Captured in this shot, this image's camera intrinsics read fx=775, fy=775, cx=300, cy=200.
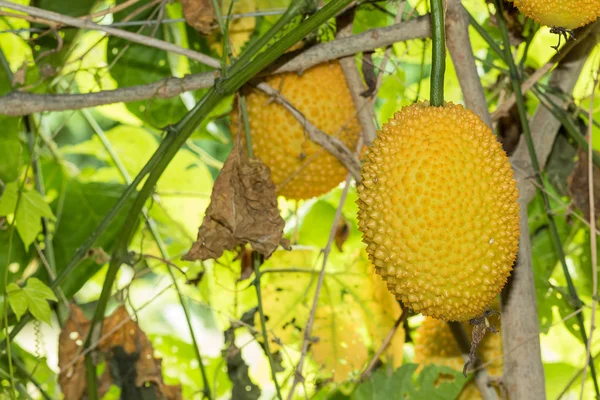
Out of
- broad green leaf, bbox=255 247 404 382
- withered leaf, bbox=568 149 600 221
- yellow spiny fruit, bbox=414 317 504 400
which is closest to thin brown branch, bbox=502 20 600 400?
yellow spiny fruit, bbox=414 317 504 400

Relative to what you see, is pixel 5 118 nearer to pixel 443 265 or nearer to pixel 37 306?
pixel 37 306

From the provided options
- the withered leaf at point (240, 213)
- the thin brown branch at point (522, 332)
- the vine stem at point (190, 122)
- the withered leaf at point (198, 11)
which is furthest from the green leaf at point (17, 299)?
the thin brown branch at point (522, 332)

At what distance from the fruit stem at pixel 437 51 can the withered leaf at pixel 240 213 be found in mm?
434

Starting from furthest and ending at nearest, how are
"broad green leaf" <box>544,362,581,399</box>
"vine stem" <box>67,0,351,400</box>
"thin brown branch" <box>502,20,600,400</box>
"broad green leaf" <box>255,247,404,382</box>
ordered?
1. "broad green leaf" <box>544,362,581,399</box>
2. "broad green leaf" <box>255,247,404,382</box>
3. "thin brown branch" <box>502,20,600,400</box>
4. "vine stem" <box>67,0,351,400</box>

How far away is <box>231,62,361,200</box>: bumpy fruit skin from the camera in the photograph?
1.27 meters

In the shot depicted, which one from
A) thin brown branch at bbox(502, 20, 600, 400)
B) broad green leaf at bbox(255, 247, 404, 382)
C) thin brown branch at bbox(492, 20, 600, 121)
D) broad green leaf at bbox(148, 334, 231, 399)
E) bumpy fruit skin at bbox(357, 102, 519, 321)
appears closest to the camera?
bumpy fruit skin at bbox(357, 102, 519, 321)

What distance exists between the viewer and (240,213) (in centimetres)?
119

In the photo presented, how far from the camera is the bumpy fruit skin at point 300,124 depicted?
50.1 inches

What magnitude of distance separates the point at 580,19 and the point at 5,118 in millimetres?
1173

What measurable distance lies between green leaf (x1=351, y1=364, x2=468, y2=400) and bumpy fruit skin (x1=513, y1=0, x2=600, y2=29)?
0.61 m

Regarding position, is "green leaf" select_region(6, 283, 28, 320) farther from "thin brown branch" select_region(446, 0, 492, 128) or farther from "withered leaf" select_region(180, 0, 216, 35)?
"thin brown branch" select_region(446, 0, 492, 128)

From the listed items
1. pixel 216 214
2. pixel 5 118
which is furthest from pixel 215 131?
pixel 216 214

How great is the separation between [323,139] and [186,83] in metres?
0.24

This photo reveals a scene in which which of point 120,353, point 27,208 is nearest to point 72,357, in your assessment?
point 120,353
